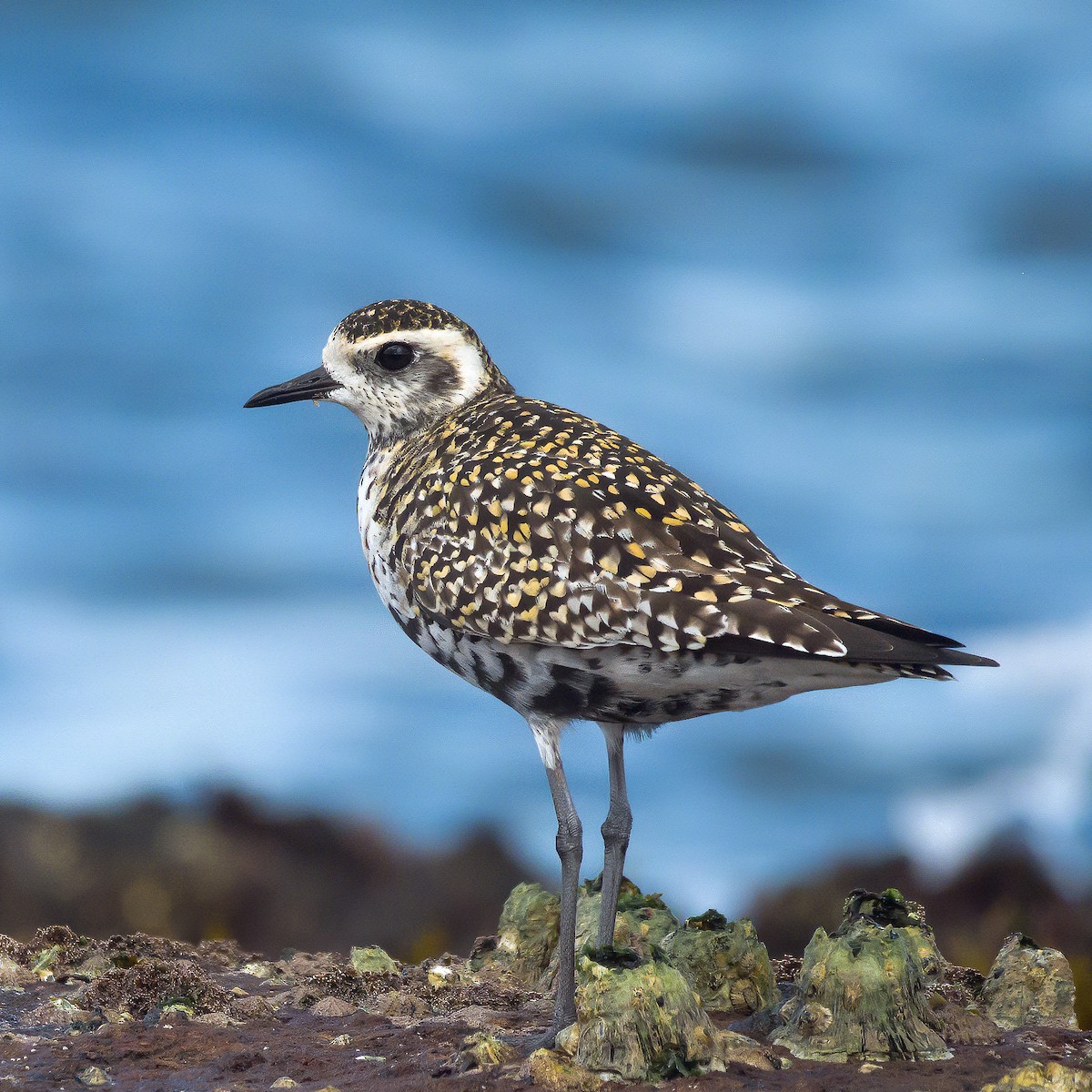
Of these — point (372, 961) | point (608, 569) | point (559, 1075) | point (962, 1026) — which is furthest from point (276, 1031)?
point (962, 1026)

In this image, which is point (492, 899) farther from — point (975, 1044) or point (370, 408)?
point (975, 1044)

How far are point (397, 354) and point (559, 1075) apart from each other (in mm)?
5442

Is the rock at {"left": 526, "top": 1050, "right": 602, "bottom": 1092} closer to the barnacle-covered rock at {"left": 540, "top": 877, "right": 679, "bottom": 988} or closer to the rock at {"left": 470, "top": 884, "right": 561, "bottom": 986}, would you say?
the barnacle-covered rock at {"left": 540, "top": 877, "right": 679, "bottom": 988}

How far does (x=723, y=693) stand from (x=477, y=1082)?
262cm

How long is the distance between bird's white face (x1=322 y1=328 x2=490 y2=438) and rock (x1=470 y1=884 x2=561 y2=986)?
3.66m

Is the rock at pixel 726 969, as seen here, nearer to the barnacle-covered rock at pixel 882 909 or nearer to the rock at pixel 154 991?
the barnacle-covered rock at pixel 882 909

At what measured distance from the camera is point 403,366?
10172mm

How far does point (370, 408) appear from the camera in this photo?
1031 centimetres

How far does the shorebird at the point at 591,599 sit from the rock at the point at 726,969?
1.95ft

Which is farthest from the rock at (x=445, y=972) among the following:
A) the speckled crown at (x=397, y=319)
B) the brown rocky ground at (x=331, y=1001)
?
the speckled crown at (x=397, y=319)

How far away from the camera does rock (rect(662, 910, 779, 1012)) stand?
8.38 m

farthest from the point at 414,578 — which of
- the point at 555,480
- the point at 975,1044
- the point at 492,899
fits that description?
the point at 492,899

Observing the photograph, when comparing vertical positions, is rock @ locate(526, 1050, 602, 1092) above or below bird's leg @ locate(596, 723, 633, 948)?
below

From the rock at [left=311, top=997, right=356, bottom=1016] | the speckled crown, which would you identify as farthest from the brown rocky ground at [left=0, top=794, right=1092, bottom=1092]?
the speckled crown
